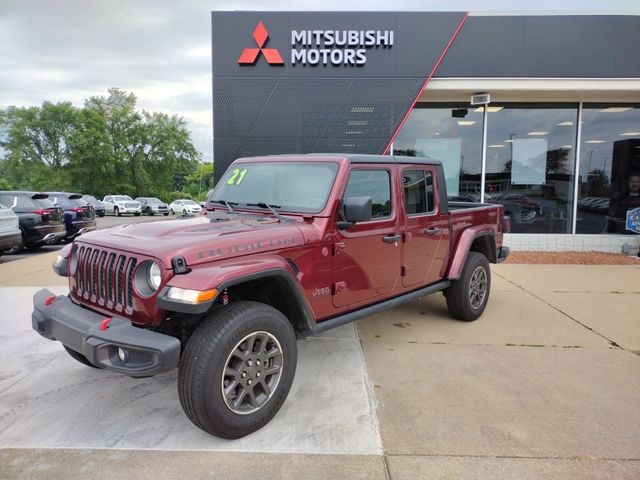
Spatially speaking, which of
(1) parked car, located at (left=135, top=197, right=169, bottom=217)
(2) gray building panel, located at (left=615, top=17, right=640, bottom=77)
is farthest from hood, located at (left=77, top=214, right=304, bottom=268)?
(1) parked car, located at (left=135, top=197, right=169, bottom=217)

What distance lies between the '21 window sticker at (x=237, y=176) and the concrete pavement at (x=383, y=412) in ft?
5.90

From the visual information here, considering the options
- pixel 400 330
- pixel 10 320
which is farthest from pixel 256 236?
pixel 10 320

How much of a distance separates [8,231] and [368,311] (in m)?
8.56

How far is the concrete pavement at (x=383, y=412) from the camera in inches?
107

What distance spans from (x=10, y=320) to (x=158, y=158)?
5524cm

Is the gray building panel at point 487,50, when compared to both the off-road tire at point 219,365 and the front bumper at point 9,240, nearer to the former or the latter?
the off-road tire at point 219,365

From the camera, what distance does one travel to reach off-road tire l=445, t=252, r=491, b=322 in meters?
5.30

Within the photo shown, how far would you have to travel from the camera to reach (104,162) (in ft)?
169

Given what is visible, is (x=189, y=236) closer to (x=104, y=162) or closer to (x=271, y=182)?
(x=271, y=182)

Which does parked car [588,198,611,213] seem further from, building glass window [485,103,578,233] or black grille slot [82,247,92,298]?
black grille slot [82,247,92,298]

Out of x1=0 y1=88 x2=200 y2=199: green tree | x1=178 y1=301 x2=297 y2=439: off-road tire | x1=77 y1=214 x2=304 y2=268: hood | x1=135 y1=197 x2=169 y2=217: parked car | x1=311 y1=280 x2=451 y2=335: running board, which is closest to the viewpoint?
x1=178 y1=301 x2=297 y2=439: off-road tire


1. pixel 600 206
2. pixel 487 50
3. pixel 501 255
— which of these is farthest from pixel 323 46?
pixel 600 206

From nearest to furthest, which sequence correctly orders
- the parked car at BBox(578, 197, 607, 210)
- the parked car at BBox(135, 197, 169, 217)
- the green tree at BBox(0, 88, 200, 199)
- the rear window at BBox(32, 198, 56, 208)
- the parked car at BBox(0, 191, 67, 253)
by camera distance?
the parked car at BBox(0, 191, 67, 253) → the rear window at BBox(32, 198, 56, 208) → the parked car at BBox(578, 197, 607, 210) → the parked car at BBox(135, 197, 169, 217) → the green tree at BBox(0, 88, 200, 199)

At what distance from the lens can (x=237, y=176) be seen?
4.48 m
